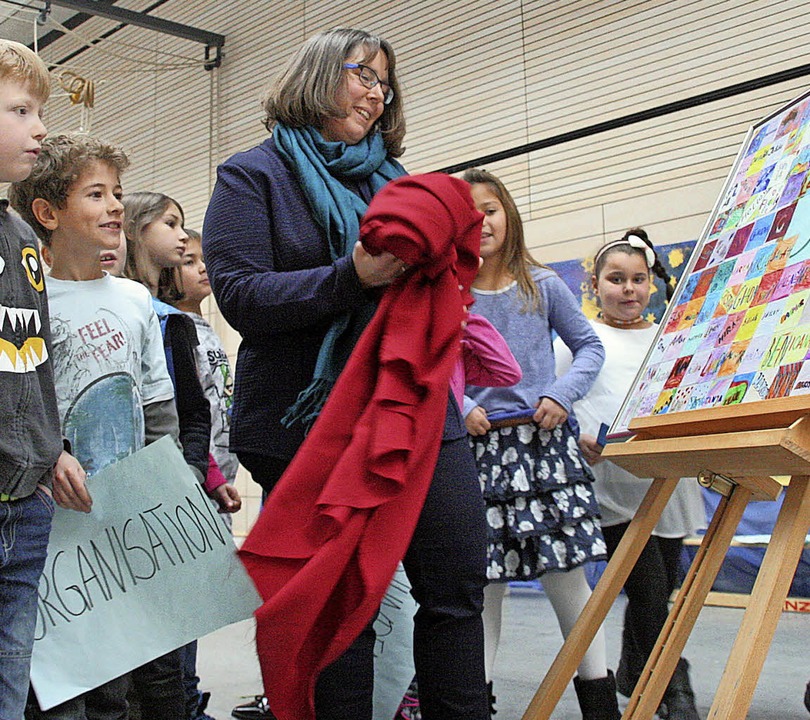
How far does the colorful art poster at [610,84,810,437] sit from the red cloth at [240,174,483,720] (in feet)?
1.60

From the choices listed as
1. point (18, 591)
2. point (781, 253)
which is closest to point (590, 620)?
point (781, 253)

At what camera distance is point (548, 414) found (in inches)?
81.4

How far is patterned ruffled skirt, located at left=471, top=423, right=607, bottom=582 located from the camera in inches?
78.4

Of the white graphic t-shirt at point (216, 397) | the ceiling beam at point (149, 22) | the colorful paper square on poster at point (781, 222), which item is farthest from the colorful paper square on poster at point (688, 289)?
the ceiling beam at point (149, 22)

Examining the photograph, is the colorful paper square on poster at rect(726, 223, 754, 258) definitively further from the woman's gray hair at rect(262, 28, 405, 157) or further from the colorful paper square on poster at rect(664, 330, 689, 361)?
the woman's gray hair at rect(262, 28, 405, 157)

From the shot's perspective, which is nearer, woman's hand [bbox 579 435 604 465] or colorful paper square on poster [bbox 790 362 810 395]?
colorful paper square on poster [bbox 790 362 810 395]

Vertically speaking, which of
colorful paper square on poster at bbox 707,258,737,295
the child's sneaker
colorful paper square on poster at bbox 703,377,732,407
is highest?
colorful paper square on poster at bbox 707,258,737,295

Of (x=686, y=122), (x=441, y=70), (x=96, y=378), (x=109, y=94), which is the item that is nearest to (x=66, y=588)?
(x=96, y=378)

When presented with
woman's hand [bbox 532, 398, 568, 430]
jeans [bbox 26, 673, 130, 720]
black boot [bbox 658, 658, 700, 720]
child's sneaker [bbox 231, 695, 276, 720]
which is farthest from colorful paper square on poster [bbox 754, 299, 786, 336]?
child's sneaker [bbox 231, 695, 276, 720]

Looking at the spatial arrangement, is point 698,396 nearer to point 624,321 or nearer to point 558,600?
point 558,600

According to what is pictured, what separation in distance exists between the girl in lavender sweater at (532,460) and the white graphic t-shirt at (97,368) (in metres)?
0.75

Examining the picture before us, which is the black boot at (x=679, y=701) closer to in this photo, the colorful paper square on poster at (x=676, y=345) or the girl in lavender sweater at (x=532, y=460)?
the girl in lavender sweater at (x=532, y=460)

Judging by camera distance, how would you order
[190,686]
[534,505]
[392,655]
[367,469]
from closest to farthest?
[367,469] → [392,655] → [534,505] → [190,686]

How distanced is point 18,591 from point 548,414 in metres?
1.17
